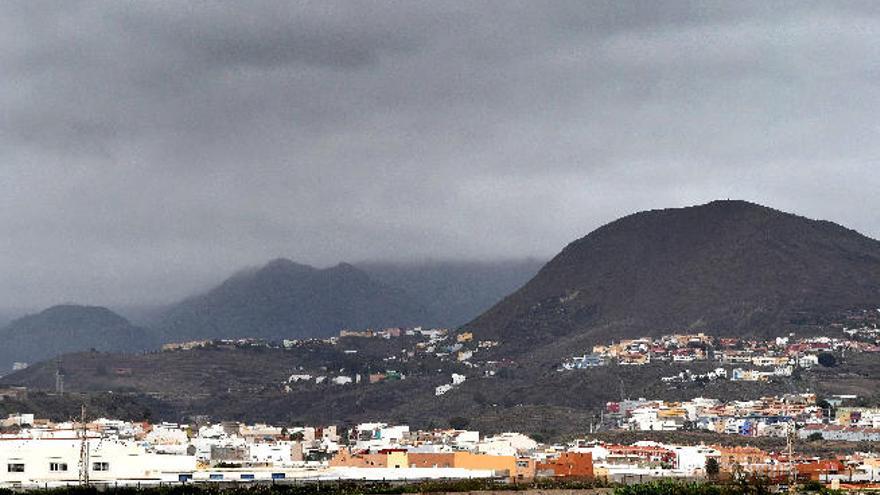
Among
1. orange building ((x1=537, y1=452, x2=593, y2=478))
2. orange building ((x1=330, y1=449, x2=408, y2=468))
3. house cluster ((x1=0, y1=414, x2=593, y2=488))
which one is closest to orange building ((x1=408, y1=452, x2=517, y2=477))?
house cluster ((x1=0, y1=414, x2=593, y2=488))

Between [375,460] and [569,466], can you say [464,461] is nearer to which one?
[375,460]

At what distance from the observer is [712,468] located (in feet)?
469

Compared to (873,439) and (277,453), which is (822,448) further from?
(277,453)

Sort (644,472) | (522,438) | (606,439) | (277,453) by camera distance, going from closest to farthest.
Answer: (644,472) → (277,453) → (522,438) → (606,439)

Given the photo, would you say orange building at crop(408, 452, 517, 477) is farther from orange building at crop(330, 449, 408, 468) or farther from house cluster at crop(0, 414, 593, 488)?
orange building at crop(330, 449, 408, 468)

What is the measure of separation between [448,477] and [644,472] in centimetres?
2074

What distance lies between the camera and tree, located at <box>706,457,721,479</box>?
139650 millimetres

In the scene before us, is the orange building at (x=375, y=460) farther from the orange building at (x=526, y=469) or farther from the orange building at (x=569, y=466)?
the orange building at (x=569, y=466)

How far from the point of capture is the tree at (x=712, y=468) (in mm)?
139650

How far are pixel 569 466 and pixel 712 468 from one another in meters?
14.2

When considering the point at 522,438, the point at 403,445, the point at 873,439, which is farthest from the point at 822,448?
the point at 403,445

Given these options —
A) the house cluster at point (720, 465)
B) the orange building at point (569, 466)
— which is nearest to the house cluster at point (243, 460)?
the orange building at point (569, 466)

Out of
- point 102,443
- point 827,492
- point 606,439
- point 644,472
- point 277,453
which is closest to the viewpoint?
point 827,492

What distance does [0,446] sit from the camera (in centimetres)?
12056
